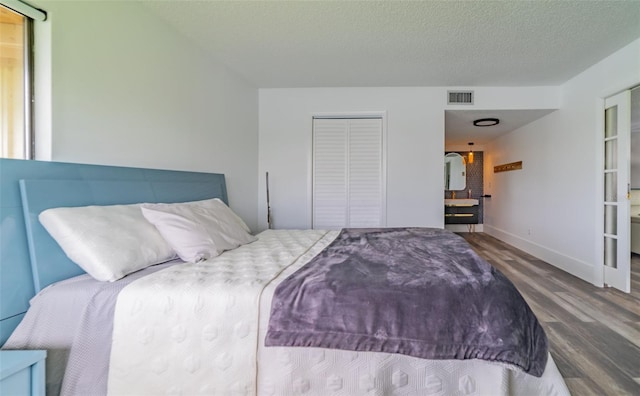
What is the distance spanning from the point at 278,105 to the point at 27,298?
3283mm

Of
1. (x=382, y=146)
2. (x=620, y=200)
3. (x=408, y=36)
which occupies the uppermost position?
(x=408, y=36)

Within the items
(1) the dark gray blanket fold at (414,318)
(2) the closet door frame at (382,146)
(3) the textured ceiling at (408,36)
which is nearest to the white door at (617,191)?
(3) the textured ceiling at (408,36)

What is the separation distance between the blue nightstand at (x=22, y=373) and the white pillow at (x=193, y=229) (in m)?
0.67

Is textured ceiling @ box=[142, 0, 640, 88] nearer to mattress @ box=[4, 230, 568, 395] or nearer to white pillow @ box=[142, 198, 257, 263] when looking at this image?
white pillow @ box=[142, 198, 257, 263]

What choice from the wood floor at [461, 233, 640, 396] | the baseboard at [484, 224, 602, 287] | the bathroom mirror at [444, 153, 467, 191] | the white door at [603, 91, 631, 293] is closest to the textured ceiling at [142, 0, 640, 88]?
the white door at [603, 91, 631, 293]

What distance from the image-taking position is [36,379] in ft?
3.18

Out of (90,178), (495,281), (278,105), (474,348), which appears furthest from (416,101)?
(90,178)

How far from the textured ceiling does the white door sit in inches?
25.2

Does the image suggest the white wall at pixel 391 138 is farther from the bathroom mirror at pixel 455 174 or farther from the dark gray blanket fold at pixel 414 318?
the bathroom mirror at pixel 455 174

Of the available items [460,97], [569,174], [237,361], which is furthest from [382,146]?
[237,361]

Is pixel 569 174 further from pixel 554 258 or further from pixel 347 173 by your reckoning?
pixel 347 173

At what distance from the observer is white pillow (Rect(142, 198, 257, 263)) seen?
1.56 metres

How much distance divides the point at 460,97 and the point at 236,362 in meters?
3.94

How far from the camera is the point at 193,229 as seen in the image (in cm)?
164
